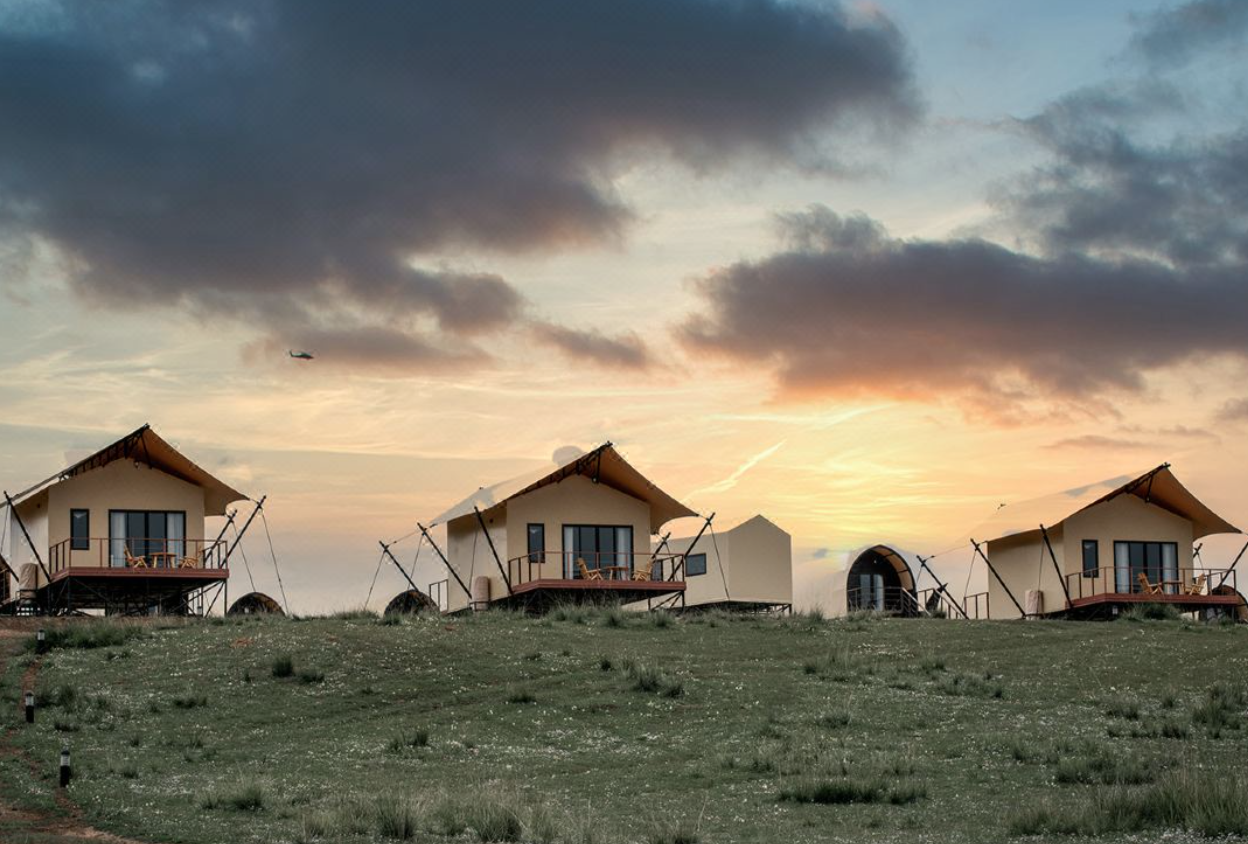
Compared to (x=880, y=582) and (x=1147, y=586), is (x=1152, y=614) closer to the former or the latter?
(x=1147, y=586)

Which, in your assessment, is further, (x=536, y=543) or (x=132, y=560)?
(x=536, y=543)

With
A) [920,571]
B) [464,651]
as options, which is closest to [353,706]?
[464,651]

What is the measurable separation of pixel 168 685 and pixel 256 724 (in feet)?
12.9

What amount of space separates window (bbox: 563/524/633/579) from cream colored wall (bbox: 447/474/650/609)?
0.63 ft

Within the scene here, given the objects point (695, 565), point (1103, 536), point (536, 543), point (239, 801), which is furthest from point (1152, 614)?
point (239, 801)

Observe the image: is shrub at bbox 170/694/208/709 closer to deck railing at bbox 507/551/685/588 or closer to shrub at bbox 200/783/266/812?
shrub at bbox 200/783/266/812

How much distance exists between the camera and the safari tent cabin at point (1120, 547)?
60.7m

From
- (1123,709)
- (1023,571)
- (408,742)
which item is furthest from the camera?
(1023,571)

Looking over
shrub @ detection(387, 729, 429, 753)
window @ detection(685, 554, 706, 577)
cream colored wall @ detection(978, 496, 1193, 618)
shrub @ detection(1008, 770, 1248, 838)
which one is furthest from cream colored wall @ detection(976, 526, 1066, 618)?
shrub @ detection(1008, 770, 1248, 838)

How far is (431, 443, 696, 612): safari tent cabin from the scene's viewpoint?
57.2 meters

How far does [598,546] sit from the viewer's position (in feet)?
192

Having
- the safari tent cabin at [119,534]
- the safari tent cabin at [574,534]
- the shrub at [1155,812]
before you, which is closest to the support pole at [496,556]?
the safari tent cabin at [574,534]

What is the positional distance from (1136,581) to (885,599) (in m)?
11.7

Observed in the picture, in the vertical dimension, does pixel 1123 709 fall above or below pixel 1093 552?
below
